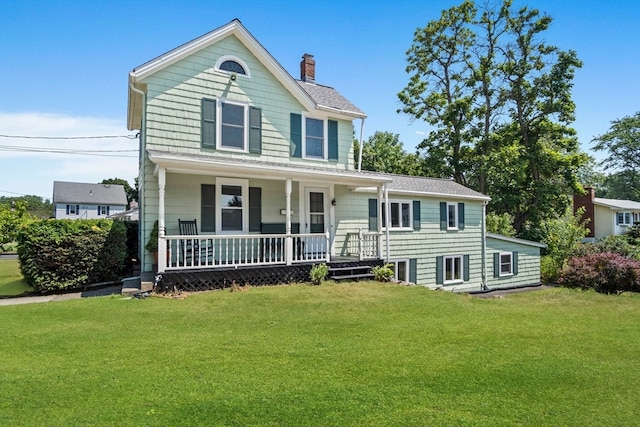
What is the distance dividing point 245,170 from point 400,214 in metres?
8.06

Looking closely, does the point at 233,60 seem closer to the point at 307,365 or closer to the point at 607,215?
the point at 307,365

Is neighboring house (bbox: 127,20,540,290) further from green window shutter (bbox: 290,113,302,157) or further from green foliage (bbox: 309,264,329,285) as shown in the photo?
green foliage (bbox: 309,264,329,285)

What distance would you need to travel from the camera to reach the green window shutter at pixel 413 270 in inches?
662

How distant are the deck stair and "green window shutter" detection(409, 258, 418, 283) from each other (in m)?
4.37

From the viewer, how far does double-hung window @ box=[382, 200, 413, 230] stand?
16500 millimetres

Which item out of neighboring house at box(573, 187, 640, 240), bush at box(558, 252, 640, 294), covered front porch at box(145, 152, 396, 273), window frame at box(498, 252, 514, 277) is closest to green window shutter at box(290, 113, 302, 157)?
covered front porch at box(145, 152, 396, 273)

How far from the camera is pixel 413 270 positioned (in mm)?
16922

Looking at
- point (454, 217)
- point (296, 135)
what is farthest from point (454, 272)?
point (296, 135)

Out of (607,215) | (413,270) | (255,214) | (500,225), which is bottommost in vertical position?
(413,270)

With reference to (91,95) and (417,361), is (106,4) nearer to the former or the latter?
(91,95)

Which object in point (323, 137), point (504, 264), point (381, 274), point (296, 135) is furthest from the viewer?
point (504, 264)

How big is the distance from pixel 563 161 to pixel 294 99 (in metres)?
21.4

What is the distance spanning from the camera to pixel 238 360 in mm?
5273

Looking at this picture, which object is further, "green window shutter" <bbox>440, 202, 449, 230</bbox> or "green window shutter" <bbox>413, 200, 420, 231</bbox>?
"green window shutter" <bbox>440, 202, 449, 230</bbox>
